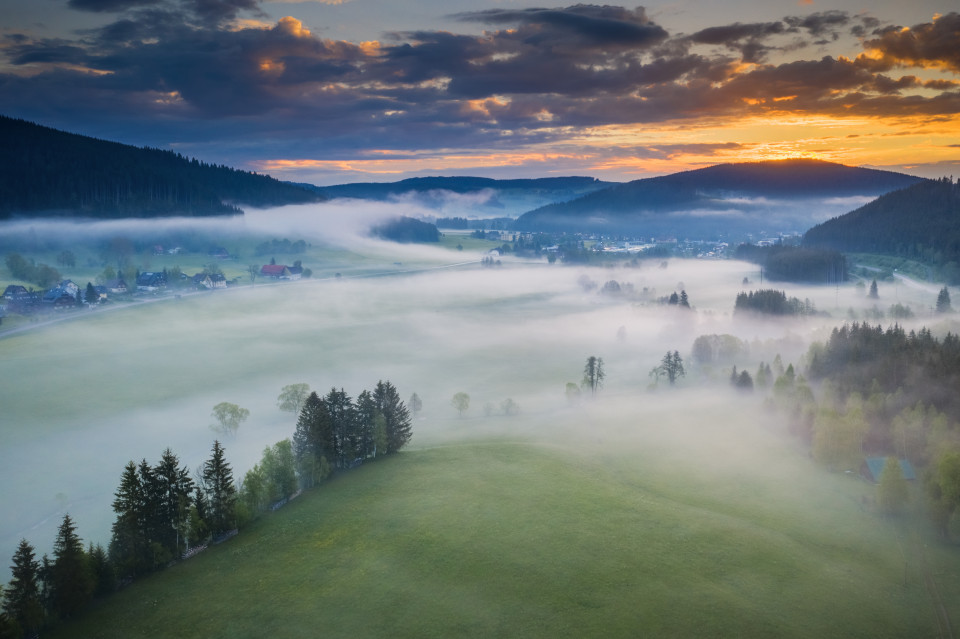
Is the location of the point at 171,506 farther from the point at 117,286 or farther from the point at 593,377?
the point at 117,286

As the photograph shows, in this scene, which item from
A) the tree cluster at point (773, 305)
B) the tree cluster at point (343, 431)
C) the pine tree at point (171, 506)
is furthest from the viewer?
the tree cluster at point (773, 305)

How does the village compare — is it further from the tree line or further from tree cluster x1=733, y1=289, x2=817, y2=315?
tree cluster x1=733, y1=289, x2=817, y2=315

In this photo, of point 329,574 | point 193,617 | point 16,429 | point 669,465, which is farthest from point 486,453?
point 16,429

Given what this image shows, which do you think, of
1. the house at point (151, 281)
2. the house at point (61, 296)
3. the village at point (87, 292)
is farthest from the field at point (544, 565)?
the house at point (151, 281)

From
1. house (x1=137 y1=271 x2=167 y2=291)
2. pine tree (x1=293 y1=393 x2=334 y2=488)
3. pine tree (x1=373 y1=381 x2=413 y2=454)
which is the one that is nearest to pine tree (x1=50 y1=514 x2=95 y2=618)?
pine tree (x1=293 y1=393 x2=334 y2=488)

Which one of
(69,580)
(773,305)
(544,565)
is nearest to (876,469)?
(544,565)

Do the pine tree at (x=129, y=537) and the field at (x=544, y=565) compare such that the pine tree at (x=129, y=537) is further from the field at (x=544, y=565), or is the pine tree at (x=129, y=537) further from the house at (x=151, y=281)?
the house at (x=151, y=281)
